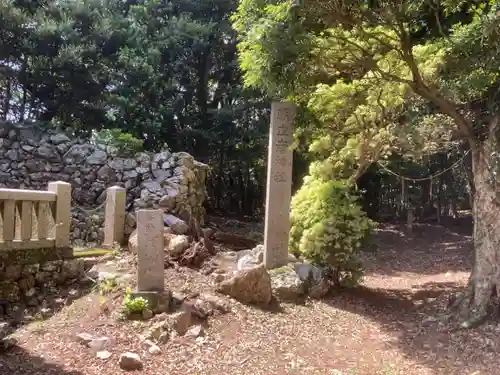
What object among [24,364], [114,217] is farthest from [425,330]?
[114,217]

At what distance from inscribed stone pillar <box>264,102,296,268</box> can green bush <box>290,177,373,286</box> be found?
0.34 metres

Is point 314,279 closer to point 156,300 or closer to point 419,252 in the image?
point 156,300

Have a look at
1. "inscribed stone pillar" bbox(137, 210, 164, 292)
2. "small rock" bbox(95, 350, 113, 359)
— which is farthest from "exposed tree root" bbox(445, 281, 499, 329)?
"small rock" bbox(95, 350, 113, 359)

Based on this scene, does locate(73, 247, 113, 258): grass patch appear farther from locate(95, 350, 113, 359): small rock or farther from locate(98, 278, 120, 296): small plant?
locate(95, 350, 113, 359): small rock

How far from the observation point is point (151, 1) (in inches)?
591

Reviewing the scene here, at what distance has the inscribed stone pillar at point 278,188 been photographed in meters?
7.33

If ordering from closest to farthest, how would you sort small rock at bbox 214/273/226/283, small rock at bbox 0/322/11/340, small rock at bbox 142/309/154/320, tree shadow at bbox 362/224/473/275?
small rock at bbox 0/322/11/340, small rock at bbox 142/309/154/320, small rock at bbox 214/273/226/283, tree shadow at bbox 362/224/473/275

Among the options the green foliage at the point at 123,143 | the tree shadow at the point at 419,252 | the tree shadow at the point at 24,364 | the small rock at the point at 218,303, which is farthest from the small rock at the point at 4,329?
the tree shadow at the point at 419,252

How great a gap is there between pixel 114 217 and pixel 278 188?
11.3ft

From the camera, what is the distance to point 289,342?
5.36m

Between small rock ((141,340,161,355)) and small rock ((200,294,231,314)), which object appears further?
small rock ((200,294,231,314))

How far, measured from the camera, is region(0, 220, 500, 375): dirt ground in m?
4.60

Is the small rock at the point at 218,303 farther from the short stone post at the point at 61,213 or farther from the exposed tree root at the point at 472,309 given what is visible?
the exposed tree root at the point at 472,309

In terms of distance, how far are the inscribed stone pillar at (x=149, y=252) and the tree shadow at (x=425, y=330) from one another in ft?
8.52
